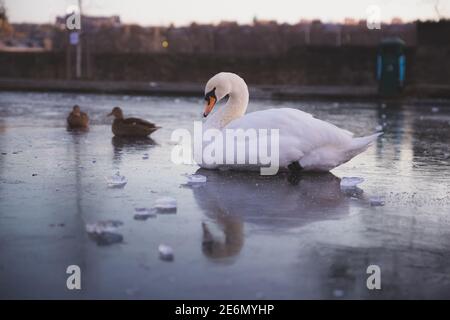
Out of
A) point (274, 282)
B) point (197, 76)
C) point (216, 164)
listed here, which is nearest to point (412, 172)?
point (216, 164)

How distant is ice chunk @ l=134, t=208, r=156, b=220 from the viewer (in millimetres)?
6234

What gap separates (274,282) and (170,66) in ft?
108

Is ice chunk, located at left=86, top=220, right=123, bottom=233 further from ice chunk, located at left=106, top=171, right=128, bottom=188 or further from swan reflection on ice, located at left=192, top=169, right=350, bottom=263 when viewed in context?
ice chunk, located at left=106, top=171, right=128, bottom=188

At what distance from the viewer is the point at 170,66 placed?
37.0 m

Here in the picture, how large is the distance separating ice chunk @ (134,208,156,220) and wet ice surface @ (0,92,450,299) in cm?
9

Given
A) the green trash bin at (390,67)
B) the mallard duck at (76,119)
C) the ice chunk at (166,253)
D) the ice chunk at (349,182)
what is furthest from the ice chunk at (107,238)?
the green trash bin at (390,67)

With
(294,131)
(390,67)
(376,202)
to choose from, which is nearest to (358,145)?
(294,131)

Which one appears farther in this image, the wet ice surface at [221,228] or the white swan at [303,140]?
the white swan at [303,140]

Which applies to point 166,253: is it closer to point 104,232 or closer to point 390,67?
point 104,232

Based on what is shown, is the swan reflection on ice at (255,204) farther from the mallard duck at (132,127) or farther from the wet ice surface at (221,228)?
the mallard duck at (132,127)

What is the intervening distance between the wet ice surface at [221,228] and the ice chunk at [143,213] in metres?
0.09

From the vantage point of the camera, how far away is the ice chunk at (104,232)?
17.8 feet

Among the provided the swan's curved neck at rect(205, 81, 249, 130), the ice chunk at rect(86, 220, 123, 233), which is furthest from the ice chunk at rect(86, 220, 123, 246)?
the swan's curved neck at rect(205, 81, 249, 130)
